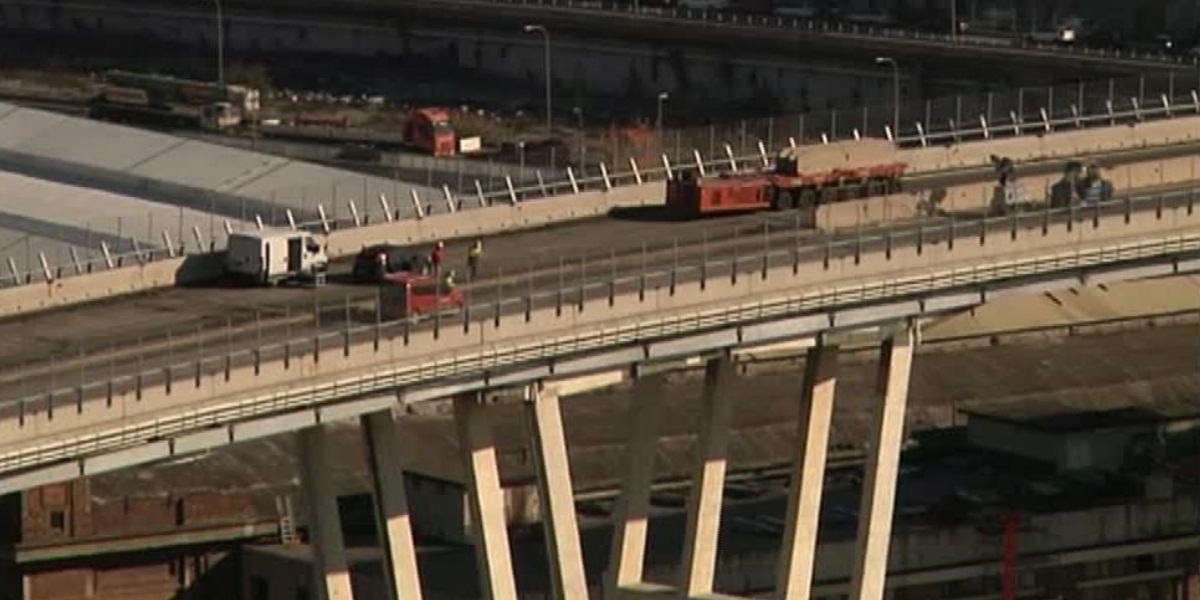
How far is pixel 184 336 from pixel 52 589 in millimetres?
9135

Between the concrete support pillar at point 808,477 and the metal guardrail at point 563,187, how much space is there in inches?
240

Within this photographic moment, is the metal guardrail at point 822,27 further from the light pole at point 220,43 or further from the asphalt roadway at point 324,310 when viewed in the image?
the asphalt roadway at point 324,310

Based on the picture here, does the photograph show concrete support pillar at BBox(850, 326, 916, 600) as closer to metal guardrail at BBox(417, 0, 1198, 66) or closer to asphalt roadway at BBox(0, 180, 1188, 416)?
asphalt roadway at BBox(0, 180, 1188, 416)

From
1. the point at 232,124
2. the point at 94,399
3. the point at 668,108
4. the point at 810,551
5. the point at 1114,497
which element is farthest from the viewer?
the point at 668,108

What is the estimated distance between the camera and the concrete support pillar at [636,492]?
49.9 metres

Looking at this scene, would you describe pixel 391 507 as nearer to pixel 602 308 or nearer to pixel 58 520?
pixel 602 308

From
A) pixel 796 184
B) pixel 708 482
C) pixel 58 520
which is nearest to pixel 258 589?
pixel 58 520

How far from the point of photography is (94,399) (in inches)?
1665

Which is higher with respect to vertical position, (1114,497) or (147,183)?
(147,183)

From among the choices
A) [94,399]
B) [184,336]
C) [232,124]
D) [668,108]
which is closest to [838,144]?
[184,336]

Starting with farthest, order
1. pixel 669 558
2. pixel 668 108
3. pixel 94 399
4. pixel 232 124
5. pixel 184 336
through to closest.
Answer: pixel 668 108, pixel 232 124, pixel 669 558, pixel 184 336, pixel 94 399

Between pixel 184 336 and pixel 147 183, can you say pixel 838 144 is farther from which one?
pixel 147 183

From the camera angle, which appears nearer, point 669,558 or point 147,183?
point 669,558

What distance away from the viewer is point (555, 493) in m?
47.9
